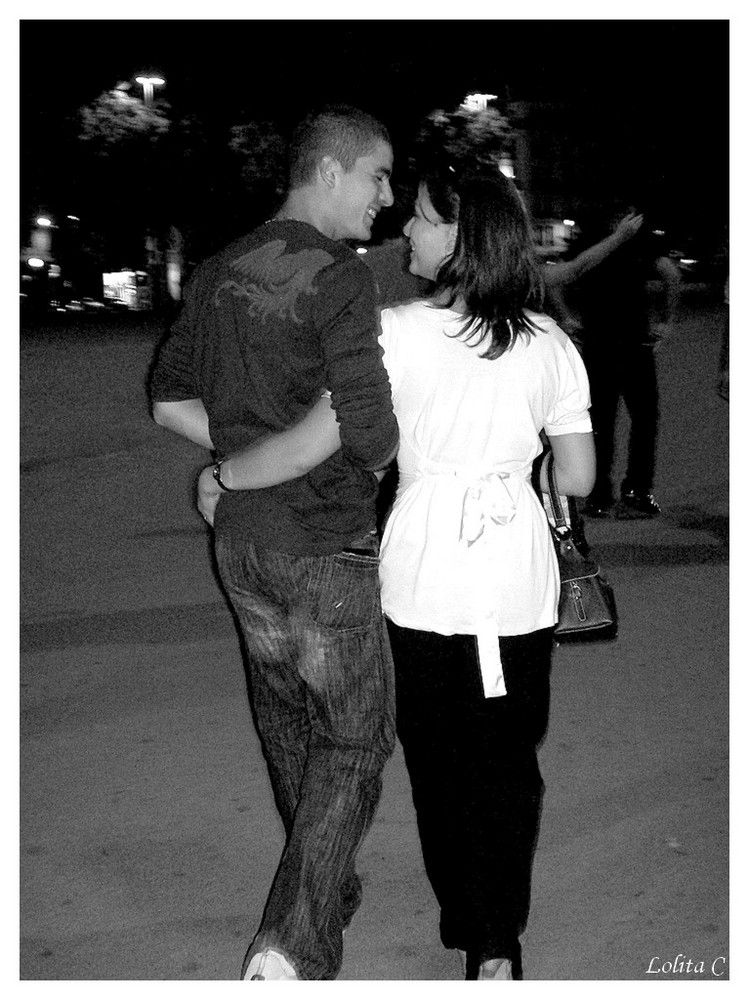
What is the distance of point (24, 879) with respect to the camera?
3225mm

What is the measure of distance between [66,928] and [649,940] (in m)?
1.46

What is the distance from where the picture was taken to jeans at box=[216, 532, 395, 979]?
2.40 metres

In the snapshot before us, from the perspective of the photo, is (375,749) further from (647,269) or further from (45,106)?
(45,106)

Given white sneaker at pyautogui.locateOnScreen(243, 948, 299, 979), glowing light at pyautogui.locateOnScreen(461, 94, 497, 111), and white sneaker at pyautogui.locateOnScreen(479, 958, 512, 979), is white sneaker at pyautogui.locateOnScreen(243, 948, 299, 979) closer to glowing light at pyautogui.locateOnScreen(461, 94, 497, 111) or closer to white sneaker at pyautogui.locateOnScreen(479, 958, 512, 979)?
white sneaker at pyautogui.locateOnScreen(479, 958, 512, 979)

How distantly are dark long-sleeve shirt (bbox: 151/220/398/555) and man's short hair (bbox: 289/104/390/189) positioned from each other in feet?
0.50

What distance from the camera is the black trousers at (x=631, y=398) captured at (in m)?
7.27

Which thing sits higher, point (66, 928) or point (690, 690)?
point (690, 690)

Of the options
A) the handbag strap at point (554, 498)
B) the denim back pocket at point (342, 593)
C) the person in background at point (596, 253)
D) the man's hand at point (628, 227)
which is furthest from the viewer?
the man's hand at point (628, 227)

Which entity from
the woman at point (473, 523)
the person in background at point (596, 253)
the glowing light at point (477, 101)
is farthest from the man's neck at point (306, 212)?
the glowing light at point (477, 101)

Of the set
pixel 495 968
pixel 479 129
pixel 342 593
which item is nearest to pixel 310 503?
pixel 342 593

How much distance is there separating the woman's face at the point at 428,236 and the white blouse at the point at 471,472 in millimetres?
174

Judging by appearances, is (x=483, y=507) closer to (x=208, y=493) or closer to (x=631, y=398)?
(x=208, y=493)

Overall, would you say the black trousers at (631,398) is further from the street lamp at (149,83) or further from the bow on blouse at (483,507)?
the street lamp at (149,83)

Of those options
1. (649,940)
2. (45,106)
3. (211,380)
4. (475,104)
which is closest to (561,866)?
(649,940)
